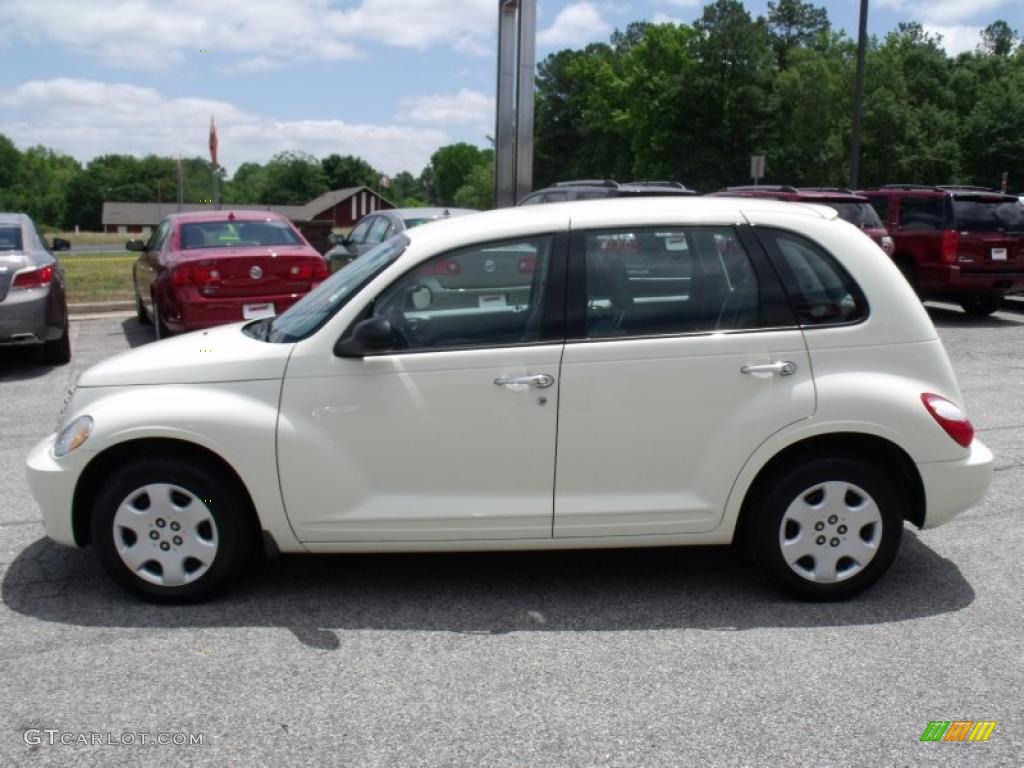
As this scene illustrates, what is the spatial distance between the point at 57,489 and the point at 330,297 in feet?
4.61

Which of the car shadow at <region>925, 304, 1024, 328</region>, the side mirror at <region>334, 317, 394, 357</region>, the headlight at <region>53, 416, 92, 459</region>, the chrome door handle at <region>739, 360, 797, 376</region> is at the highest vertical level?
the side mirror at <region>334, 317, 394, 357</region>

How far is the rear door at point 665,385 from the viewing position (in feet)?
14.6

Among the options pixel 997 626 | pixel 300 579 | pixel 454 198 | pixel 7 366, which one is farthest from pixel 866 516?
pixel 454 198

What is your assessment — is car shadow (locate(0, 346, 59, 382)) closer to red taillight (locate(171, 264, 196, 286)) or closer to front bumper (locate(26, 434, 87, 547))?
red taillight (locate(171, 264, 196, 286))

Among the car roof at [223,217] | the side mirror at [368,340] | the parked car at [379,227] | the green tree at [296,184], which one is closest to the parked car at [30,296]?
the car roof at [223,217]

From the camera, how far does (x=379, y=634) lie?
14.2ft

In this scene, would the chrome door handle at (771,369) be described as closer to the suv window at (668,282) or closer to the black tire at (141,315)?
the suv window at (668,282)

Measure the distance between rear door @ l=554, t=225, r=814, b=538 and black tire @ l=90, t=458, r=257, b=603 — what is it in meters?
1.38

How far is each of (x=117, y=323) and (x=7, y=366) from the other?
378 cm

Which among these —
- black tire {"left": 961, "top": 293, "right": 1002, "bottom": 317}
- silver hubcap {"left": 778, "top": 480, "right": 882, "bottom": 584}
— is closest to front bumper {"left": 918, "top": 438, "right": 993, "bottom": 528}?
silver hubcap {"left": 778, "top": 480, "right": 882, "bottom": 584}

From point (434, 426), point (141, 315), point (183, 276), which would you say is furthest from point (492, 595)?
point (141, 315)

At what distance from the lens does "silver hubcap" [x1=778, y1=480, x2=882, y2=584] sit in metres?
4.52

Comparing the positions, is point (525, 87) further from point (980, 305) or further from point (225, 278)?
point (225, 278)

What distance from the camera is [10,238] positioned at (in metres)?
11.0
